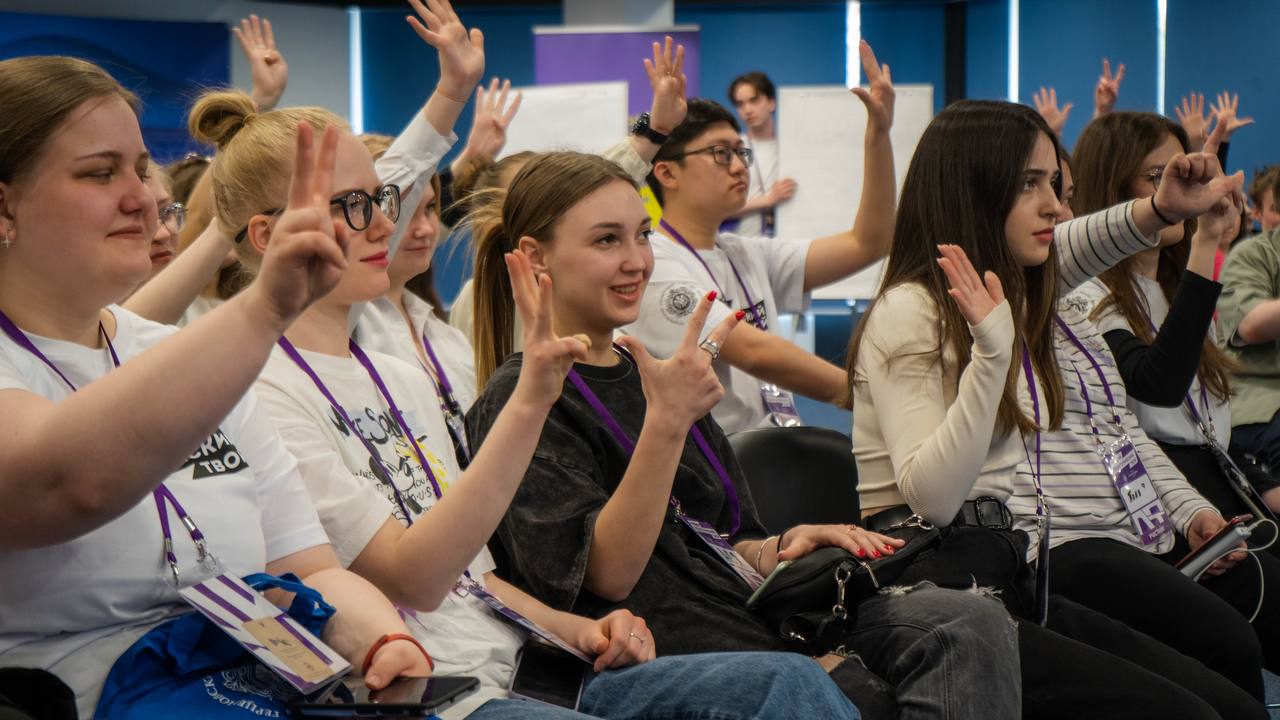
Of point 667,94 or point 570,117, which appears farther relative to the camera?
point 570,117

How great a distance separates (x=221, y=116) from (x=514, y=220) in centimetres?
55

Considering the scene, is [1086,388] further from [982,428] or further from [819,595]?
[819,595]

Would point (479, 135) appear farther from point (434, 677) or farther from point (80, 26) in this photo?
point (80, 26)

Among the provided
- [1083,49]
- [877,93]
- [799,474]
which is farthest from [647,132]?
[1083,49]

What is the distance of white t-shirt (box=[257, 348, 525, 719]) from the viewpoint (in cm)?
164

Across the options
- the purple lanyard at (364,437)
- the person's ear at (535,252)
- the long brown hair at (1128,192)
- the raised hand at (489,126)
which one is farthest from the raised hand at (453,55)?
the long brown hair at (1128,192)

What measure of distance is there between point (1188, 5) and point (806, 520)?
7123 mm

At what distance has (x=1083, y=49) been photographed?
9117 millimetres

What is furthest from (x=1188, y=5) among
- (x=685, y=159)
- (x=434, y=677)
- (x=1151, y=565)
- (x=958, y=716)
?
(x=434, y=677)

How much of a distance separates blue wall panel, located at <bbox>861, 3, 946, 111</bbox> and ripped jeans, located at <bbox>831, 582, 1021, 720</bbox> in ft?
29.6

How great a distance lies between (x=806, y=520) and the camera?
235cm

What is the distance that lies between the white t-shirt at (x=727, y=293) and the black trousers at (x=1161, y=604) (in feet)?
2.75

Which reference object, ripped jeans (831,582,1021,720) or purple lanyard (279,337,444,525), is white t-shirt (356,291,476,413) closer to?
purple lanyard (279,337,444,525)

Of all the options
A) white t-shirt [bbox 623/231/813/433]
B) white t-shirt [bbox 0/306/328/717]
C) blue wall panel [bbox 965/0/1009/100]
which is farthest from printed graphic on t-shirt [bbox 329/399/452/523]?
blue wall panel [bbox 965/0/1009/100]
